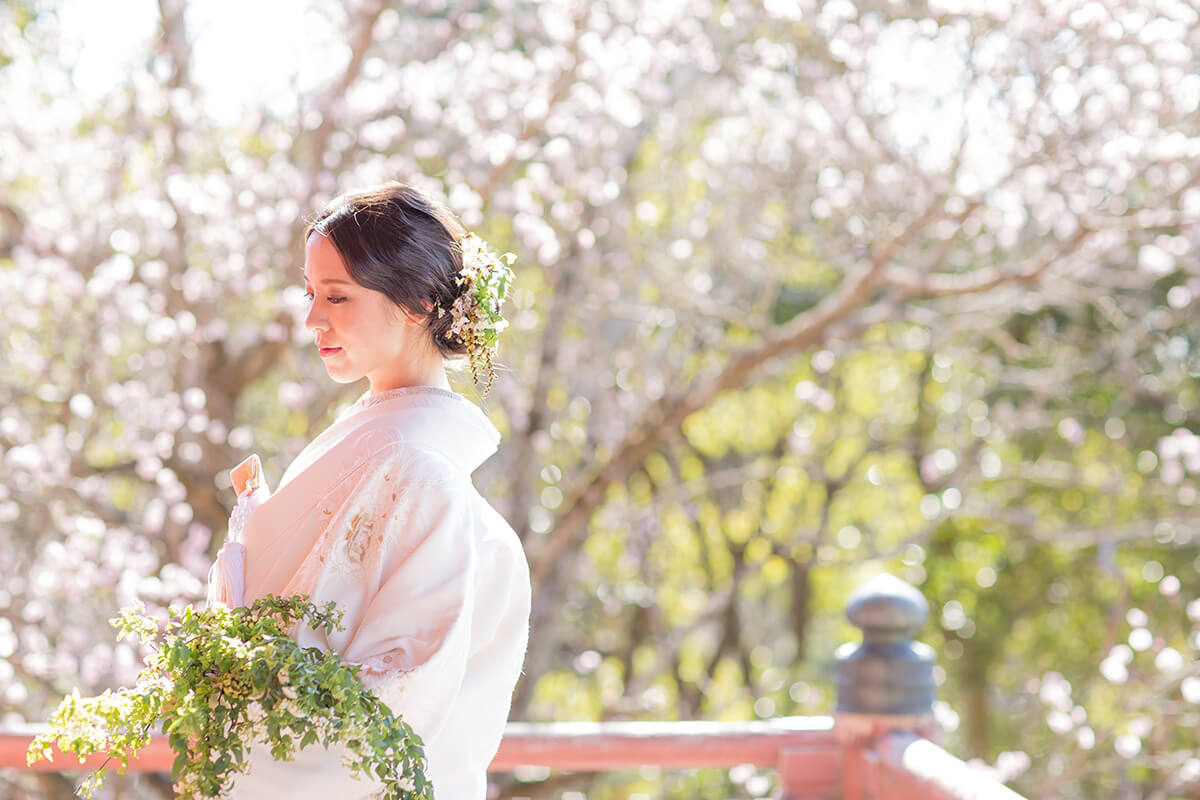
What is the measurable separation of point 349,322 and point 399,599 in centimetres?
35

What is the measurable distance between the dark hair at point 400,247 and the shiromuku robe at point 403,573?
0.11m

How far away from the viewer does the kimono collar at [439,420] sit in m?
1.44

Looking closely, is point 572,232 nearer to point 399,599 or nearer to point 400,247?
point 400,247

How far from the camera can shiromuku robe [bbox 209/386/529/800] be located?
1304mm

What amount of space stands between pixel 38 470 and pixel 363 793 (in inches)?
103

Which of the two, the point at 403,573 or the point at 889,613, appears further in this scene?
the point at 889,613

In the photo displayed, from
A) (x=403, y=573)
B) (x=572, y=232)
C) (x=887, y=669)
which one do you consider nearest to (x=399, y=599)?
(x=403, y=573)

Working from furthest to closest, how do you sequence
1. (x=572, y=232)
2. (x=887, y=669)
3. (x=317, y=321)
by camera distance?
(x=572, y=232), (x=887, y=669), (x=317, y=321)

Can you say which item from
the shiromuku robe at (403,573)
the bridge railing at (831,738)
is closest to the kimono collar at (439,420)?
the shiromuku robe at (403,573)

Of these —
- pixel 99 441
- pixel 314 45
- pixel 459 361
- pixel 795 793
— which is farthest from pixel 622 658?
pixel 459 361

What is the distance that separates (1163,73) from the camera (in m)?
3.92

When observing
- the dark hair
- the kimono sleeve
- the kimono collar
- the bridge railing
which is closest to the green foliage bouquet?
the kimono sleeve

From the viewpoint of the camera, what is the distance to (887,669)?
227 centimetres

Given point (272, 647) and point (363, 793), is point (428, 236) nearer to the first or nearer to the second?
point (272, 647)
